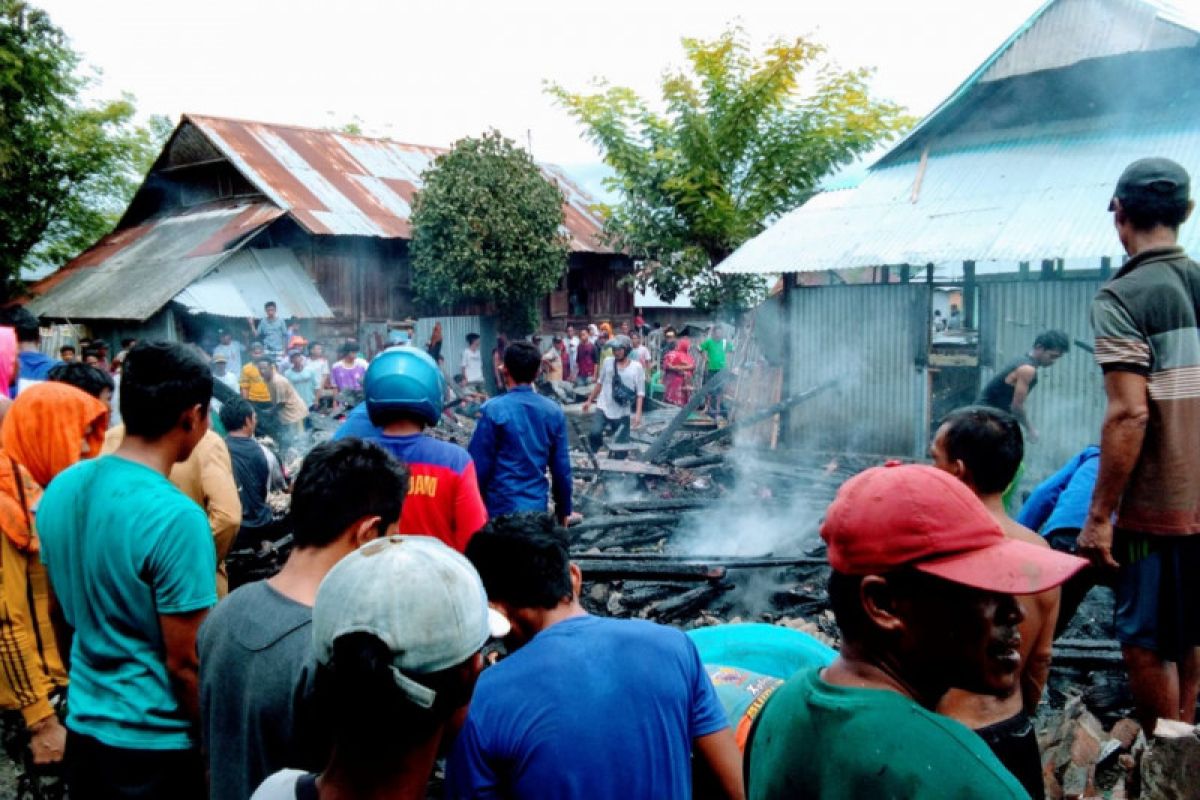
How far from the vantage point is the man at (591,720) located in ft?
6.82

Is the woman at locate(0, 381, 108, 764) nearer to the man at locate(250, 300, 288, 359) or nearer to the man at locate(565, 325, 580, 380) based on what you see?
the man at locate(250, 300, 288, 359)

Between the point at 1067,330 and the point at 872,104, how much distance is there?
42.3 feet

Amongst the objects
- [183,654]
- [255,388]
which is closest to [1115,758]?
[183,654]

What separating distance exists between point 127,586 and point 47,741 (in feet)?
5.94

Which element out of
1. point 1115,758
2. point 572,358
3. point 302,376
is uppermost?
point 572,358

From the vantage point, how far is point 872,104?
70.2ft

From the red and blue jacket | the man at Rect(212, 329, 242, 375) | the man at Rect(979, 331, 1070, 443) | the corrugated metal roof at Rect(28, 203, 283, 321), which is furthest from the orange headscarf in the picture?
the corrugated metal roof at Rect(28, 203, 283, 321)

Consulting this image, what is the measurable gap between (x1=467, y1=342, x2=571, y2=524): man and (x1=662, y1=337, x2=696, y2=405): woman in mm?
12725

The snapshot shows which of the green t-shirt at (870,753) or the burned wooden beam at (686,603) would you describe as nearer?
the green t-shirt at (870,753)

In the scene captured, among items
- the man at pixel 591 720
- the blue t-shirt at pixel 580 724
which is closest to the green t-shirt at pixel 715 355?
the man at pixel 591 720

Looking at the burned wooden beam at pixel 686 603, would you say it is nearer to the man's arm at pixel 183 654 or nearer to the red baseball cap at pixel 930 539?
the man's arm at pixel 183 654

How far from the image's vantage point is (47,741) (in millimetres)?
3707

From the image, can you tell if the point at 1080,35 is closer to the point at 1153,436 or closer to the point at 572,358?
the point at 1153,436

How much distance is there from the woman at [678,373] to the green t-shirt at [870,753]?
1642cm
